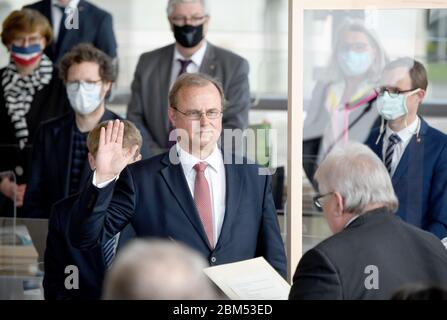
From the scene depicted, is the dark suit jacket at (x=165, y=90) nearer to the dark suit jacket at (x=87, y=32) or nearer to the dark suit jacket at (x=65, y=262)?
the dark suit jacket at (x=87, y=32)

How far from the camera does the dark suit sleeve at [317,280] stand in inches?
135

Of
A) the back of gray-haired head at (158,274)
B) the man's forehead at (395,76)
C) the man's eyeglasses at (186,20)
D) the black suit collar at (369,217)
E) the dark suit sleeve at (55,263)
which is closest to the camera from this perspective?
the back of gray-haired head at (158,274)

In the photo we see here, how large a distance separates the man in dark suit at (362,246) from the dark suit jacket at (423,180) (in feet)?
3.16

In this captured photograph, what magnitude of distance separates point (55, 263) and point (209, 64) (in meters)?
1.90

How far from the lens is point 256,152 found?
5.26m

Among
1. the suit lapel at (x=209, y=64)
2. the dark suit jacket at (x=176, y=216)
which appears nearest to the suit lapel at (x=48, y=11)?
the suit lapel at (x=209, y=64)

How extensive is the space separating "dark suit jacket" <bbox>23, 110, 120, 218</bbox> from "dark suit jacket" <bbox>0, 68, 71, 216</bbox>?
0.58 feet

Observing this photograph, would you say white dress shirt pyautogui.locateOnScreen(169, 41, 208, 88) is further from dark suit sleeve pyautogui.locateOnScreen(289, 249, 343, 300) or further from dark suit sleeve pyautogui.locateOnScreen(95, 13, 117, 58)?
dark suit sleeve pyautogui.locateOnScreen(289, 249, 343, 300)

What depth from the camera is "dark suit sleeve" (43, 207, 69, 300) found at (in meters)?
4.81

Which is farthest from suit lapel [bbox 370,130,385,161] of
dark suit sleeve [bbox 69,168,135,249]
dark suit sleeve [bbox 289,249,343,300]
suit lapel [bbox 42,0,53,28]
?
suit lapel [bbox 42,0,53,28]

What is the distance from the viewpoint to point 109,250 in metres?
4.63

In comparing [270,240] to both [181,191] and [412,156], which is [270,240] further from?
[412,156]

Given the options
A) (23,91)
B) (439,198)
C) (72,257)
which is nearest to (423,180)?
(439,198)

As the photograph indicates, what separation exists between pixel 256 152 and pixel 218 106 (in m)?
0.80
